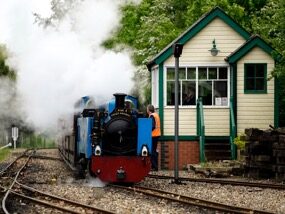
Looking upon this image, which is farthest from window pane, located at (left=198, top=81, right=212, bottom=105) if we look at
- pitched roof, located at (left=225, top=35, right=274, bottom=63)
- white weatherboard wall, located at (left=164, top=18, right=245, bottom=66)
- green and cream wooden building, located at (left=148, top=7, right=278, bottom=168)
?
pitched roof, located at (left=225, top=35, right=274, bottom=63)

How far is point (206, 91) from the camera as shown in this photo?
24.0 metres

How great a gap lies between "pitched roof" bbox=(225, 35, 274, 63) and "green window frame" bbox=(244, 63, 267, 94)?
1.43 ft

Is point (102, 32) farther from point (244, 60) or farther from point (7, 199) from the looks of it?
point (7, 199)

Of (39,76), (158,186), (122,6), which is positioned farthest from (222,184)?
(122,6)

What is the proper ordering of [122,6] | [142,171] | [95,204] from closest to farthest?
[95,204]
[142,171]
[122,6]

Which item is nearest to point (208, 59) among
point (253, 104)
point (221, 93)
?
point (221, 93)

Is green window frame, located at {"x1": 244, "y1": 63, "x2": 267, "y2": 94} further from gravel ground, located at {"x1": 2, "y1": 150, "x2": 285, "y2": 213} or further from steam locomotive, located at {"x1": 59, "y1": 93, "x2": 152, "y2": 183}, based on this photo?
steam locomotive, located at {"x1": 59, "y1": 93, "x2": 152, "y2": 183}

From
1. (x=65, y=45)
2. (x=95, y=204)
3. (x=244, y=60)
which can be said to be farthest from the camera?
(x=65, y=45)

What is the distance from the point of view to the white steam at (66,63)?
70.1 ft

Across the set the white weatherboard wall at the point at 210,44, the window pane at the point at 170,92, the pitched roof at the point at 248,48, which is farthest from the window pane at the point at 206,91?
the pitched roof at the point at 248,48

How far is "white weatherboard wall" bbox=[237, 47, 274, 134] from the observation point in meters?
23.8

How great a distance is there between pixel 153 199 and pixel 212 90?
10.5 metres

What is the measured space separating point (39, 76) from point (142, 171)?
9.74 meters

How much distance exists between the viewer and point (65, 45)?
25.4 m
